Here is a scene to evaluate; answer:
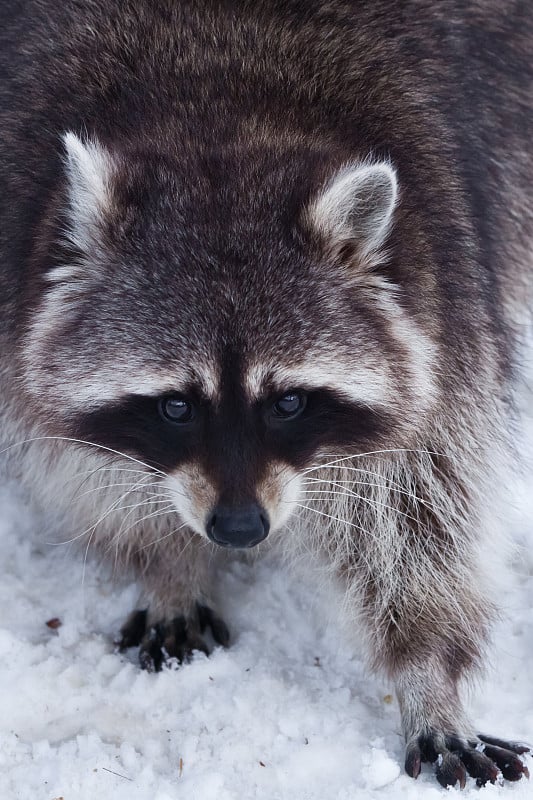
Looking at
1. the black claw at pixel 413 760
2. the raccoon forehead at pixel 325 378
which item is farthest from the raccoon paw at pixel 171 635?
the raccoon forehead at pixel 325 378

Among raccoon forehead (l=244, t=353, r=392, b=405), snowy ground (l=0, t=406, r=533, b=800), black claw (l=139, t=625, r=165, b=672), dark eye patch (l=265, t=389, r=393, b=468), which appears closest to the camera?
raccoon forehead (l=244, t=353, r=392, b=405)

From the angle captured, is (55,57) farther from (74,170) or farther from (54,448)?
(54,448)

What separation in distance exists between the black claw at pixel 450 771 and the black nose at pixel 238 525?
0.79 meters

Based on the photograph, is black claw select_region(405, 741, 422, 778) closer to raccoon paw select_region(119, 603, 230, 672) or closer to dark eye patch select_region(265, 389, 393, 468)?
raccoon paw select_region(119, 603, 230, 672)

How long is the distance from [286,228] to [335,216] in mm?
105

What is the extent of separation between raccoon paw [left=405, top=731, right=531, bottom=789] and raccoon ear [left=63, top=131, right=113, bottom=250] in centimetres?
143

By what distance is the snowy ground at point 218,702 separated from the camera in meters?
2.47

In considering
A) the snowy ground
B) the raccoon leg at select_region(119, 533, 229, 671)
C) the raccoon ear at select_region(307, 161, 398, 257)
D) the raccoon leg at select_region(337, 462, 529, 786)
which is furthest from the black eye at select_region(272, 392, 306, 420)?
the snowy ground

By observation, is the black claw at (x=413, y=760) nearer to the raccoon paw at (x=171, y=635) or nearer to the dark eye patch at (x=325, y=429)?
the raccoon paw at (x=171, y=635)

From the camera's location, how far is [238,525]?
218cm

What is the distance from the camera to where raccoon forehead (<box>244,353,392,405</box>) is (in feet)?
6.99

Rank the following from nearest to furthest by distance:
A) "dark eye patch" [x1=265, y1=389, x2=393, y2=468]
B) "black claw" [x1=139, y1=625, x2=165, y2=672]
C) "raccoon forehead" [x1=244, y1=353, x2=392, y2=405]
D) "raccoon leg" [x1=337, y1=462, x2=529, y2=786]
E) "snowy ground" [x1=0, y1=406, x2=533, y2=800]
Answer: "raccoon forehead" [x1=244, y1=353, x2=392, y2=405]
"dark eye patch" [x1=265, y1=389, x2=393, y2=468]
"snowy ground" [x1=0, y1=406, x2=533, y2=800]
"raccoon leg" [x1=337, y1=462, x2=529, y2=786]
"black claw" [x1=139, y1=625, x2=165, y2=672]

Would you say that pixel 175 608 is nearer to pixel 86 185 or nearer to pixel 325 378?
pixel 325 378

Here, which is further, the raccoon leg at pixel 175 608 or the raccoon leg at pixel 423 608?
the raccoon leg at pixel 175 608
